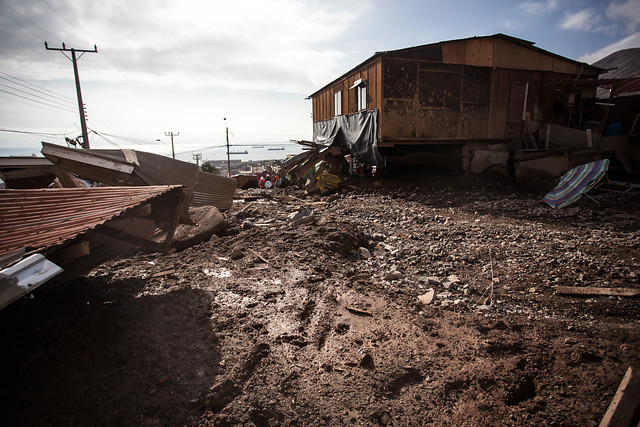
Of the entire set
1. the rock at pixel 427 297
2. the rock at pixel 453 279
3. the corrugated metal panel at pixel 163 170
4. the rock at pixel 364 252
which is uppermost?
the corrugated metal panel at pixel 163 170

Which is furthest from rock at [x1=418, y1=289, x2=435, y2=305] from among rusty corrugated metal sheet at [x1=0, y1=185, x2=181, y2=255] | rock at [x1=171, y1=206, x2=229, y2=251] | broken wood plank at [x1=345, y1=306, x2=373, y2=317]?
rock at [x1=171, y1=206, x2=229, y2=251]

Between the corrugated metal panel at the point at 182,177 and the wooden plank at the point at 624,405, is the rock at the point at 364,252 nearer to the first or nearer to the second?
the wooden plank at the point at 624,405

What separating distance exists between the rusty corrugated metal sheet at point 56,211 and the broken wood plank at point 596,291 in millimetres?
4875

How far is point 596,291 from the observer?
367cm

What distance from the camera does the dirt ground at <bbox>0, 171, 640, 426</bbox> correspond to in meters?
2.19

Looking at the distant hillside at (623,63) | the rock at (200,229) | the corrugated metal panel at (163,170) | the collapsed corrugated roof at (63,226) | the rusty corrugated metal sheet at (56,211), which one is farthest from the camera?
the distant hillside at (623,63)

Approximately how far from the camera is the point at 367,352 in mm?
2812

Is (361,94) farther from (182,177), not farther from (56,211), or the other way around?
(56,211)

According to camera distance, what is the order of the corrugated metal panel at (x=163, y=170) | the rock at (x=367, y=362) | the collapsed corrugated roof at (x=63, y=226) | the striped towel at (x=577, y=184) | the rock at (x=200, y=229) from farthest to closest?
the striped towel at (x=577, y=184), the corrugated metal panel at (x=163, y=170), the rock at (x=200, y=229), the rock at (x=367, y=362), the collapsed corrugated roof at (x=63, y=226)

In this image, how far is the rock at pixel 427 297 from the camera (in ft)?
12.3

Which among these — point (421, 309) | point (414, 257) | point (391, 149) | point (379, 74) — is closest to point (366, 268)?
point (414, 257)

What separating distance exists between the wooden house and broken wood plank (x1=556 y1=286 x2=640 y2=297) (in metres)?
8.59

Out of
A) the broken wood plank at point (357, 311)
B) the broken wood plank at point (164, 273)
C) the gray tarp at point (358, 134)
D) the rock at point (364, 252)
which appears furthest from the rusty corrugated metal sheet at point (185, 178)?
the gray tarp at point (358, 134)

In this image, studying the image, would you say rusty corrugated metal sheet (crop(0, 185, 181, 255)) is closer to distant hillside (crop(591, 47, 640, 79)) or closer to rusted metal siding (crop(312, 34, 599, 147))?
rusted metal siding (crop(312, 34, 599, 147))
